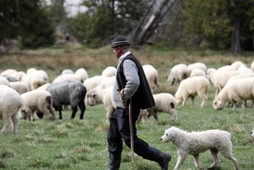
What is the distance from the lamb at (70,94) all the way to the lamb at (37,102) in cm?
96

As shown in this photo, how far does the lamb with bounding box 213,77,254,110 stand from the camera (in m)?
17.6

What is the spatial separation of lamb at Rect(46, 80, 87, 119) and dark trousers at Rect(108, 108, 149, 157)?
8.83 meters

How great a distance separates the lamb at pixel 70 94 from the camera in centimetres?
1747

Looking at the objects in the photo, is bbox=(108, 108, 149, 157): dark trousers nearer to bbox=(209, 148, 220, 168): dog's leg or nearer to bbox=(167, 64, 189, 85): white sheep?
bbox=(209, 148, 220, 168): dog's leg

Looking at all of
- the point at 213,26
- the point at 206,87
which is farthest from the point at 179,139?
the point at 213,26

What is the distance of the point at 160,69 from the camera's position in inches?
1308

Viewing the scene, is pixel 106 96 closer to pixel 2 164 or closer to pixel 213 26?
pixel 2 164

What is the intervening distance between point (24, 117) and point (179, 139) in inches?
364

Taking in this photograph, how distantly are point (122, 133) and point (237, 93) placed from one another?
404 inches

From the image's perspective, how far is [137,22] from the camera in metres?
56.1

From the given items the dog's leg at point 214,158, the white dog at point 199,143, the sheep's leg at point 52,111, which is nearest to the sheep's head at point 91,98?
the sheep's leg at point 52,111

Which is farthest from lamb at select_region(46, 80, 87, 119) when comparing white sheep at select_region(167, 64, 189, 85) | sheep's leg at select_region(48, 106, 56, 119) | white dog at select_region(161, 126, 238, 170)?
white sheep at select_region(167, 64, 189, 85)

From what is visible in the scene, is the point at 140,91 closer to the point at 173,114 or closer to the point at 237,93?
the point at 173,114

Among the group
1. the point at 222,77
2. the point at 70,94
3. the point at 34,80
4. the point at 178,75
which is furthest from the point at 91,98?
the point at 178,75
